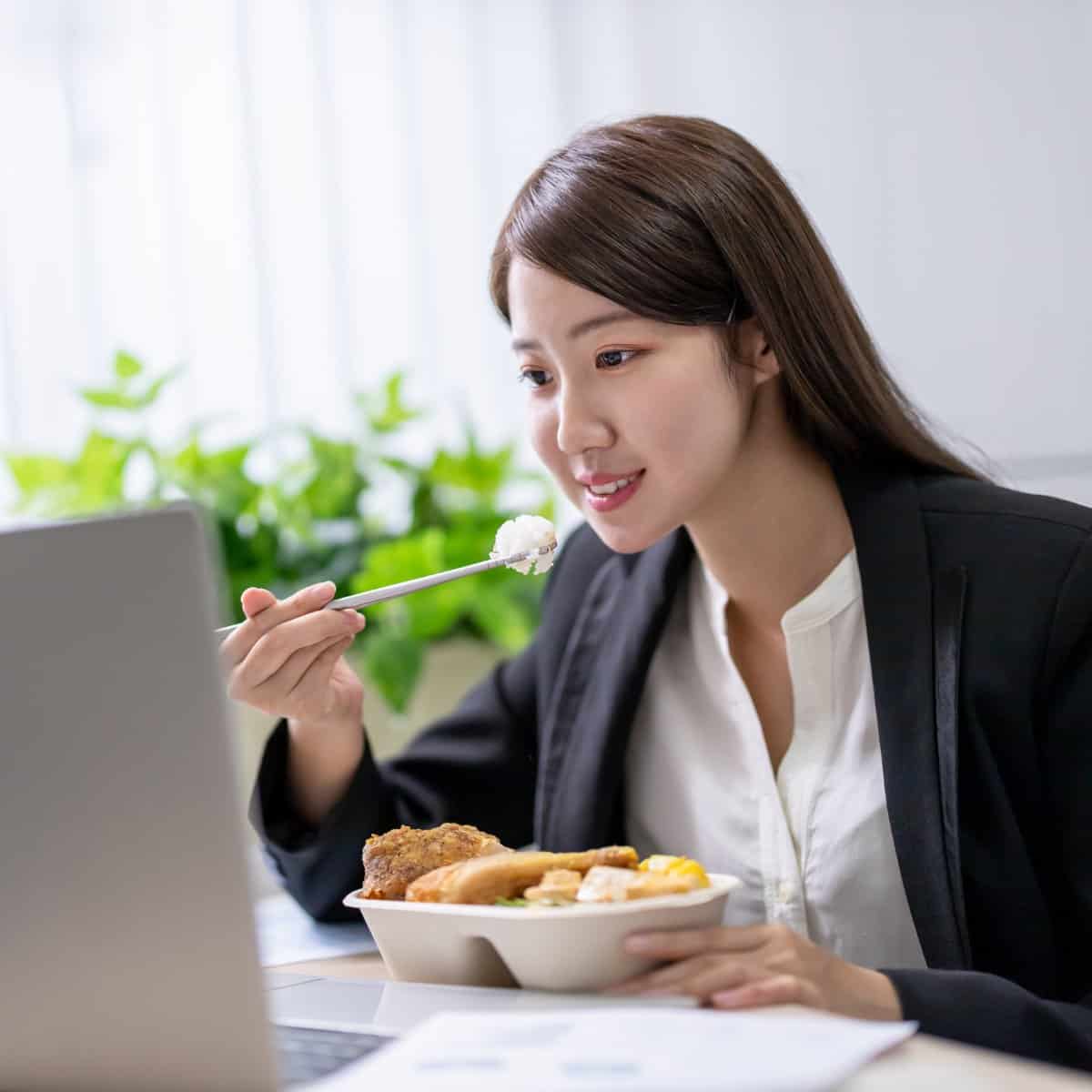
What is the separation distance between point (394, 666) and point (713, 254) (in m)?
1.23

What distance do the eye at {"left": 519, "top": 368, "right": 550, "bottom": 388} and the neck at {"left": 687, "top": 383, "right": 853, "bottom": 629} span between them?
22cm

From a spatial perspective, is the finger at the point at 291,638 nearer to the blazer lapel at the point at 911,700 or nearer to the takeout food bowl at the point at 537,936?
the takeout food bowl at the point at 537,936

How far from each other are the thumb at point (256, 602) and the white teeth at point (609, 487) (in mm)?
313

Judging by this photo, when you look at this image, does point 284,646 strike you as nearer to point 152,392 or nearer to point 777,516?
point 777,516

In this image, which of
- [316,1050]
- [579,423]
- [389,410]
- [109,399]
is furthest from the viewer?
[389,410]

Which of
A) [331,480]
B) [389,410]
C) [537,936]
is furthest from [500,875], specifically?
[389,410]

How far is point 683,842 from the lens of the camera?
1.41 metres

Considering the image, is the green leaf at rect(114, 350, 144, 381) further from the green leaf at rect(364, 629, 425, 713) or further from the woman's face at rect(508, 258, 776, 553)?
the woman's face at rect(508, 258, 776, 553)

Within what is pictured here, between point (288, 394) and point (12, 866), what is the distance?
7.38ft

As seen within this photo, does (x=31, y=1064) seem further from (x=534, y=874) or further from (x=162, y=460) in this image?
(x=162, y=460)

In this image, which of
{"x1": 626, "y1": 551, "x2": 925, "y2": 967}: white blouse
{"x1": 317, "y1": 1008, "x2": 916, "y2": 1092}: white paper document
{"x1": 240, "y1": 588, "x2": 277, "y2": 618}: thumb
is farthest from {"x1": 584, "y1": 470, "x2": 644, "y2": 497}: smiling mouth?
{"x1": 317, "y1": 1008, "x2": 916, "y2": 1092}: white paper document

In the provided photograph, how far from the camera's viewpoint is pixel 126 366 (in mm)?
2535

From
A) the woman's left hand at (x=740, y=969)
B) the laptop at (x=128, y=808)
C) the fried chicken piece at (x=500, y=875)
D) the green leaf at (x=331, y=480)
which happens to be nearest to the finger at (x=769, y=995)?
the woman's left hand at (x=740, y=969)

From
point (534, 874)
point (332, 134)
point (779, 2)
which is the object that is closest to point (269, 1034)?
point (534, 874)
